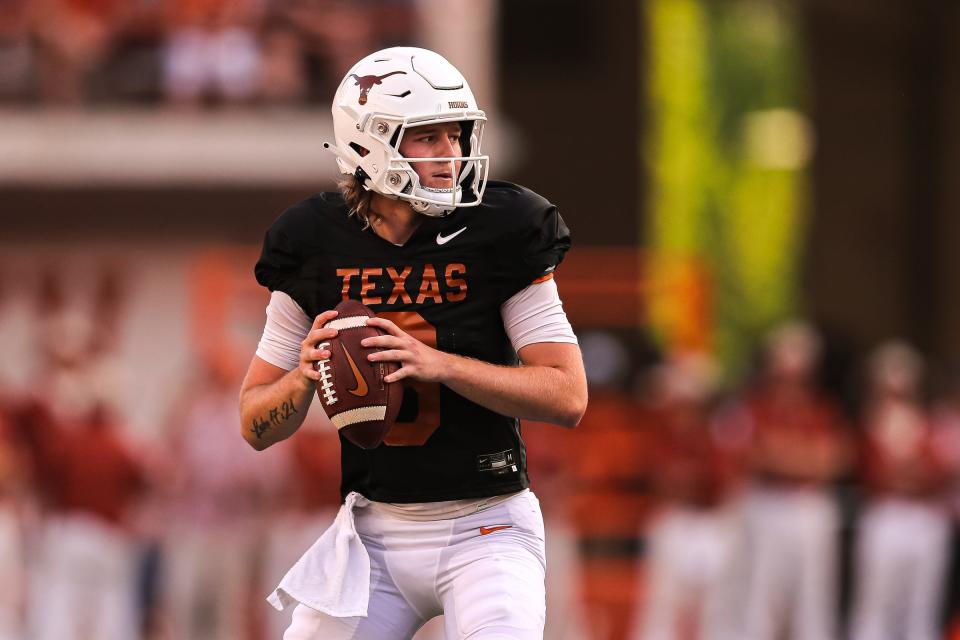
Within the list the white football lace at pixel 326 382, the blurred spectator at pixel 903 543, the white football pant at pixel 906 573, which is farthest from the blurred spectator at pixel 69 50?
the white football lace at pixel 326 382

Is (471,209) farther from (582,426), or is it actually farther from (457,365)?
(582,426)

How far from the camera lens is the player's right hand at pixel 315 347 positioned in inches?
149

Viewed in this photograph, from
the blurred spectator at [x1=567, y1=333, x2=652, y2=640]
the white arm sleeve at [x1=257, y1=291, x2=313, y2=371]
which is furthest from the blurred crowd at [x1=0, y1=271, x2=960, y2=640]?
the white arm sleeve at [x1=257, y1=291, x2=313, y2=371]

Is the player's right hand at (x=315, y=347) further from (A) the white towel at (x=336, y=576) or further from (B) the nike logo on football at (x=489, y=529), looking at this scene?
(B) the nike logo on football at (x=489, y=529)

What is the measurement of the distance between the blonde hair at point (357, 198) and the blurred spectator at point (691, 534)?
6519mm

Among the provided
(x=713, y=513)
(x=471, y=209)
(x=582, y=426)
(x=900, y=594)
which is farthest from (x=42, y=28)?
(x=471, y=209)

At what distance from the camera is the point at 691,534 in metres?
10.3

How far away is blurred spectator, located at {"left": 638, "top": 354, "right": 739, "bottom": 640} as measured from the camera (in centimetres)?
1027

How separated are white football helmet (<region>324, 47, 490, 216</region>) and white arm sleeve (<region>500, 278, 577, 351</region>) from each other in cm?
25

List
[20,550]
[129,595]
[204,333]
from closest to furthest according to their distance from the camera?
1. [20,550]
2. [129,595]
3. [204,333]

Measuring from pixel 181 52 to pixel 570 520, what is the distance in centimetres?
548

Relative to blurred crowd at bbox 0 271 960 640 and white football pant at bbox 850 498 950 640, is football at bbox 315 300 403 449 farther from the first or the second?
white football pant at bbox 850 498 950 640

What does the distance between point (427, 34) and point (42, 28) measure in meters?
3.18

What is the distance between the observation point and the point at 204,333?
12195mm
